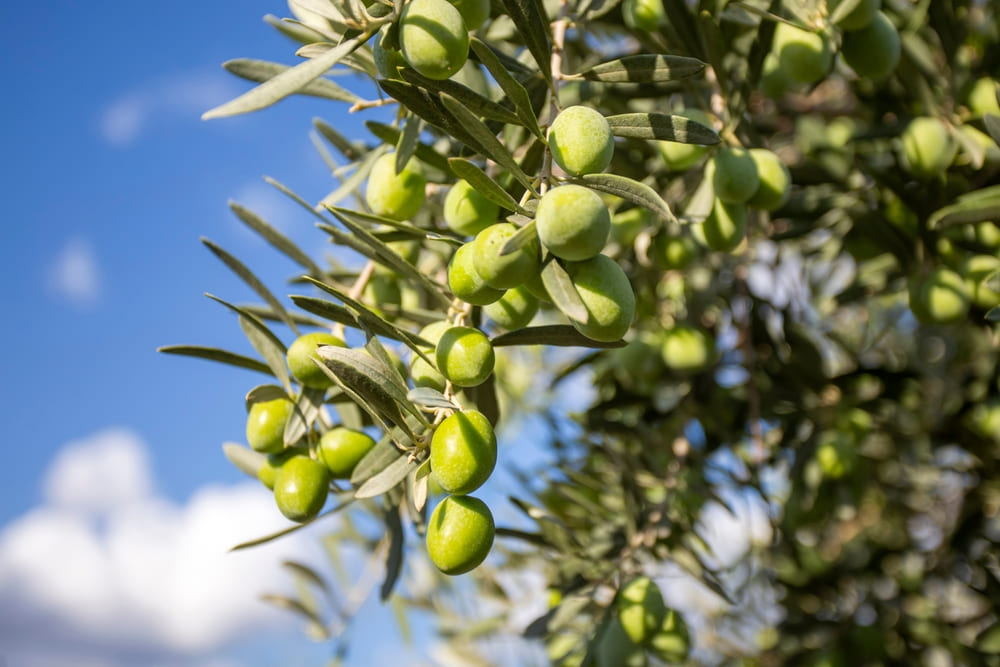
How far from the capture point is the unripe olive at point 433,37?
0.89 meters

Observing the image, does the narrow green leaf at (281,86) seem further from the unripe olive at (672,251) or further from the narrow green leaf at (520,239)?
the unripe olive at (672,251)

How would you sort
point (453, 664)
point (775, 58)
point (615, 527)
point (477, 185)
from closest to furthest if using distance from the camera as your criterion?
point (477, 185) → point (775, 58) → point (615, 527) → point (453, 664)

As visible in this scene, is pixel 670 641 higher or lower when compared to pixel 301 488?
lower

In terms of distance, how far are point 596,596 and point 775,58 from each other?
1102 mm

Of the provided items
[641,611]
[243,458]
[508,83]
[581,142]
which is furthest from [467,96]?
[641,611]

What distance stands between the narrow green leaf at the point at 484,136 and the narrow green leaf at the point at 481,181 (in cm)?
3

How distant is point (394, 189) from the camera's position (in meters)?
1.21

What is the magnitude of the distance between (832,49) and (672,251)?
476 millimetres

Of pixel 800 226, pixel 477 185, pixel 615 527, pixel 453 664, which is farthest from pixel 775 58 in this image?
pixel 453 664

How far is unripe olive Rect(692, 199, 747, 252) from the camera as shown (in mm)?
1317

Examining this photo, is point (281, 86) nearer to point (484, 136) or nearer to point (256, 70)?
point (484, 136)

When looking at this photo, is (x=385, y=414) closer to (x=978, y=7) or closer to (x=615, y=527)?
(x=615, y=527)

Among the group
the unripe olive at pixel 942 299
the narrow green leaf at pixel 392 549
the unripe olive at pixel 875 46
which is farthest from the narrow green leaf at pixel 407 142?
the unripe olive at pixel 942 299

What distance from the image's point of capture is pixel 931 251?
1.65 meters
